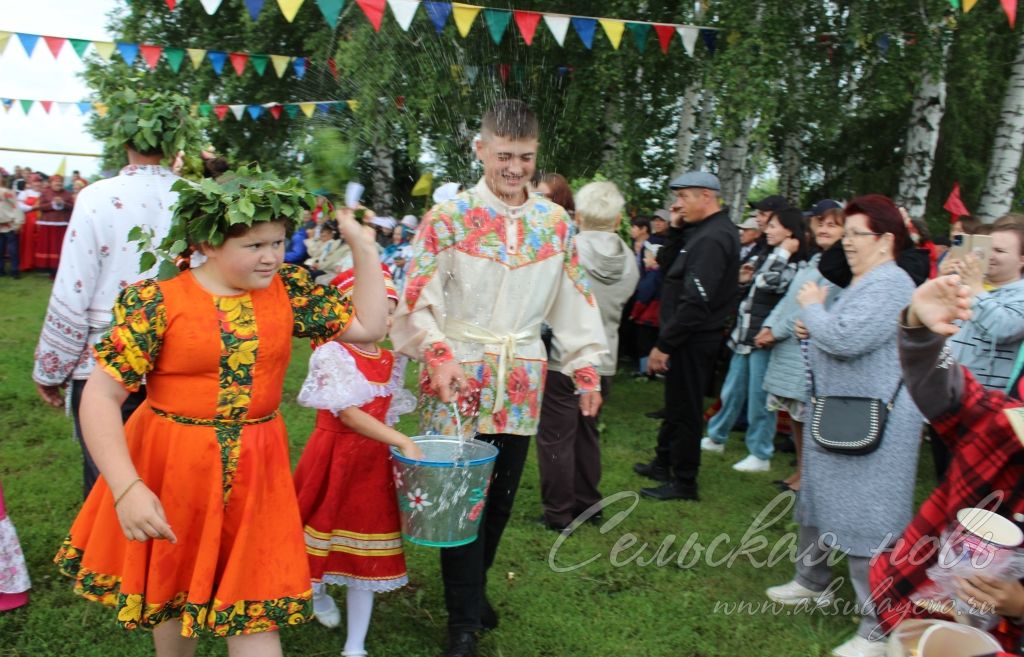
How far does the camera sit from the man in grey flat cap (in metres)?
5.34

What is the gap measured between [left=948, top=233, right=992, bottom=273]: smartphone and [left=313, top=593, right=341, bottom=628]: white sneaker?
2837 millimetres

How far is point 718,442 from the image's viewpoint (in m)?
7.05

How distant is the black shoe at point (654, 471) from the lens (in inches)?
235

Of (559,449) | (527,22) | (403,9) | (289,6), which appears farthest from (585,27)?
(559,449)

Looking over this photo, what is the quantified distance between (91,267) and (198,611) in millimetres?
1605

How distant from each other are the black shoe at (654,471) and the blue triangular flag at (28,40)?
10.8 m

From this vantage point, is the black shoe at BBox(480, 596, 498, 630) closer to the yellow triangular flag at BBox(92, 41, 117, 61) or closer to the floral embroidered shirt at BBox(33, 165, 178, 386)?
the floral embroidered shirt at BBox(33, 165, 178, 386)

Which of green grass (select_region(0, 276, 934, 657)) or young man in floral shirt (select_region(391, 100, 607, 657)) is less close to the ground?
young man in floral shirt (select_region(391, 100, 607, 657))

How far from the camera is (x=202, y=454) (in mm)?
2361

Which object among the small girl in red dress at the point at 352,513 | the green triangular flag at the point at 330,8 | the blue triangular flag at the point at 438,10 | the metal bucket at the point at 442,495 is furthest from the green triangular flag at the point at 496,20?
the metal bucket at the point at 442,495

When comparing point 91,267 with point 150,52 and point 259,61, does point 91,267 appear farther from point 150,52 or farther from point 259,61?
point 150,52

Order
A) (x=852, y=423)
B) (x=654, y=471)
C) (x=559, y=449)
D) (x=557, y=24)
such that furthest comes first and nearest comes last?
(x=557, y=24) → (x=654, y=471) → (x=559, y=449) → (x=852, y=423)

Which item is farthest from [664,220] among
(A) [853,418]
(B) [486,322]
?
(B) [486,322]

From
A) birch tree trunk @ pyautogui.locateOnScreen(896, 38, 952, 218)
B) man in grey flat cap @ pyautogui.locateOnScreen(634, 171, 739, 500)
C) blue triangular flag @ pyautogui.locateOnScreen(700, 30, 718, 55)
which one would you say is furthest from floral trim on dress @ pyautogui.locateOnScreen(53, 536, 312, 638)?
birch tree trunk @ pyautogui.locateOnScreen(896, 38, 952, 218)
